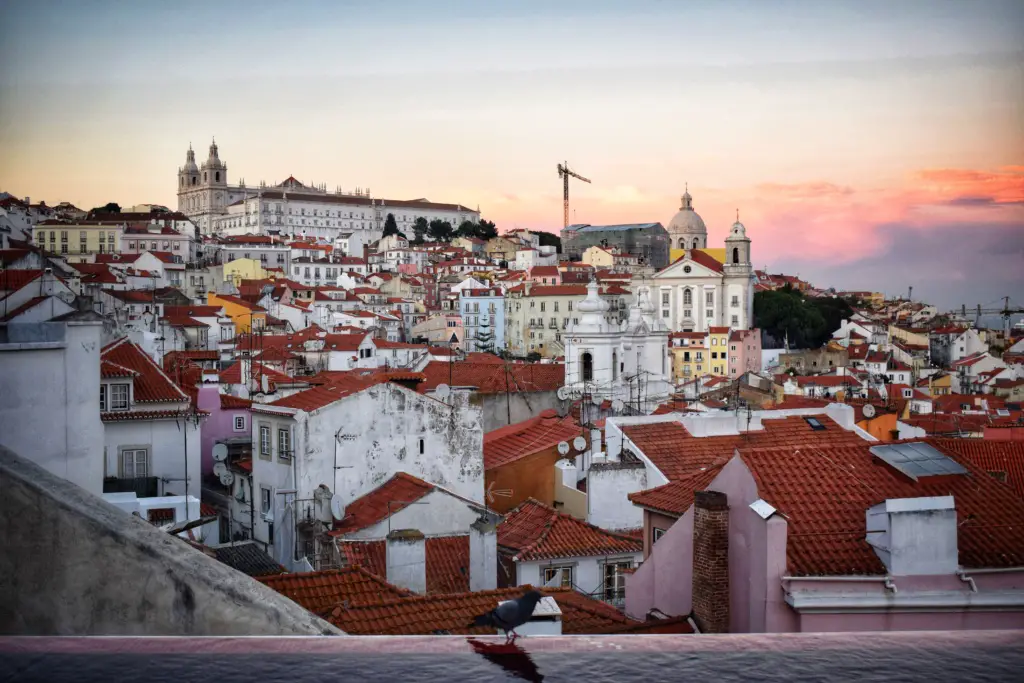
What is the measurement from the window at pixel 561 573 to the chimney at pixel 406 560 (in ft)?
2.96

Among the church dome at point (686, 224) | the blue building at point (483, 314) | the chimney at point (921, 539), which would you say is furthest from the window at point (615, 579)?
the church dome at point (686, 224)

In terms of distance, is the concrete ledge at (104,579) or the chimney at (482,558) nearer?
the concrete ledge at (104,579)

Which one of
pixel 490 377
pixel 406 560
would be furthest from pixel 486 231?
pixel 406 560

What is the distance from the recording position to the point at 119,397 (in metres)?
7.68

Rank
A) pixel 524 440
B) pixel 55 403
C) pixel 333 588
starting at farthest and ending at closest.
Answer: pixel 524 440, pixel 55 403, pixel 333 588

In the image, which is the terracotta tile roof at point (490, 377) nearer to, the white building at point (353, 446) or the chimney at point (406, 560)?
the white building at point (353, 446)

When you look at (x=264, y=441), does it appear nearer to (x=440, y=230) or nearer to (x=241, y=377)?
(x=241, y=377)

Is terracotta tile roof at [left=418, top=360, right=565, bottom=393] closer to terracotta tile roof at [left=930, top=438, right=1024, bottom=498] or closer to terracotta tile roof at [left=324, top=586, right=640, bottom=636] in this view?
terracotta tile roof at [left=930, top=438, right=1024, bottom=498]

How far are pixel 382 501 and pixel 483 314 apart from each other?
39072mm

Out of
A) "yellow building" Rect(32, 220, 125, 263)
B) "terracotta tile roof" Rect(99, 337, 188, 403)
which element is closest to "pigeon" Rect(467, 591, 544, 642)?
"terracotta tile roof" Rect(99, 337, 188, 403)

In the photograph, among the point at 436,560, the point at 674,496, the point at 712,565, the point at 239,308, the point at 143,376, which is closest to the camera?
the point at 712,565

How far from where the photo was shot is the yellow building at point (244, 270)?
42312 millimetres

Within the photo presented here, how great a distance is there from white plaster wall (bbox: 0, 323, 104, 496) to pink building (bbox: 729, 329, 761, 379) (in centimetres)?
3526

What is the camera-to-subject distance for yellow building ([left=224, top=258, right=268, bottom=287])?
4231 cm
